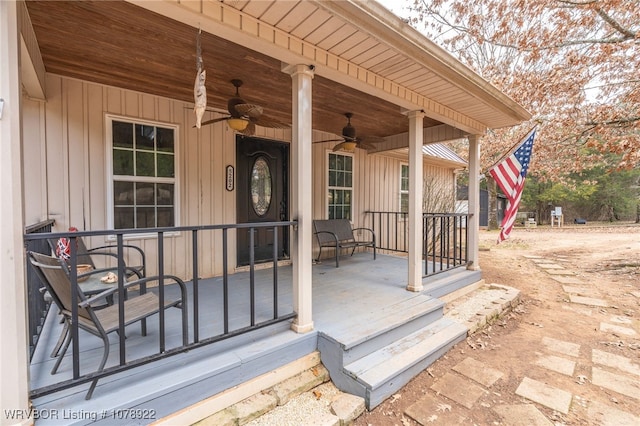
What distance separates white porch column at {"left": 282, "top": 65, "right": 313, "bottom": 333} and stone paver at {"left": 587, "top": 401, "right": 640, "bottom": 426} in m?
2.05

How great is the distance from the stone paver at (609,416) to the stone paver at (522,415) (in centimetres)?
35

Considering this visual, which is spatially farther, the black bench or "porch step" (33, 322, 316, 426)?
the black bench

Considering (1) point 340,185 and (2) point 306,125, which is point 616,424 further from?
(1) point 340,185

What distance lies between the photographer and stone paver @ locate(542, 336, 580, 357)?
290 centimetres

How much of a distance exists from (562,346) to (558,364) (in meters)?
0.46

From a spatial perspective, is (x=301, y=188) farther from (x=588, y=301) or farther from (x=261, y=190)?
(x=588, y=301)

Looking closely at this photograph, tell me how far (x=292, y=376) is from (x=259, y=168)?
304 cm

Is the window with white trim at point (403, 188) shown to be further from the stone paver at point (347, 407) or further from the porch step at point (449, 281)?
the stone paver at point (347, 407)

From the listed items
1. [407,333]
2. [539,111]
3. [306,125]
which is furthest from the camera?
[539,111]

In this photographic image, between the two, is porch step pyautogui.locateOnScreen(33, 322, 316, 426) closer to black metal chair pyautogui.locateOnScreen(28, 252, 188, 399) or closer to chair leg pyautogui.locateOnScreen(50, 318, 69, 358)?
black metal chair pyautogui.locateOnScreen(28, 252, 188, 399)

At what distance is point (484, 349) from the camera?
295 centimetres

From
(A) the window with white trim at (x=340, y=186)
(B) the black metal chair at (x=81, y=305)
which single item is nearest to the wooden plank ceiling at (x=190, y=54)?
(B) the black metal chair at (x=81, y=305)

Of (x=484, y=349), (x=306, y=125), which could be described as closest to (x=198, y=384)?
(x=306, y=125)

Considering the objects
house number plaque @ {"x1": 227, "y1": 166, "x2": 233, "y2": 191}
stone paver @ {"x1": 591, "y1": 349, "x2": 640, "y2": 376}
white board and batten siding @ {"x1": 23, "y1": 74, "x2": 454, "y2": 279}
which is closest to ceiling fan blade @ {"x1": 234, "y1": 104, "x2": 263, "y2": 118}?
white board and batten siding @ {"x1": 23, "y1": 74, "x2": 454, "y2": 279}
